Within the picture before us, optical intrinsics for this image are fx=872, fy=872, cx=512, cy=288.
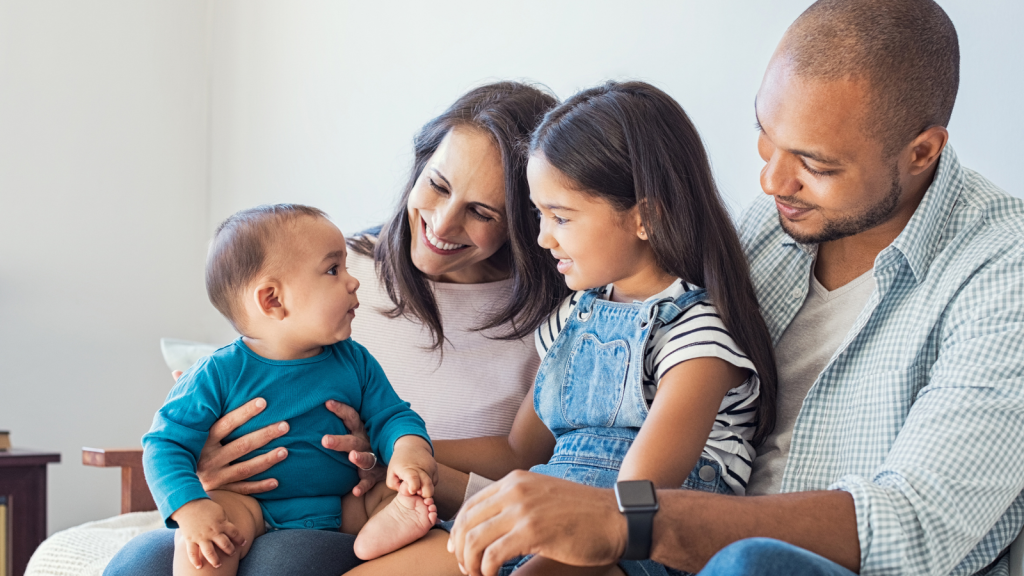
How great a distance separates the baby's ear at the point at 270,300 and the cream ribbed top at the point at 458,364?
0.57 metres

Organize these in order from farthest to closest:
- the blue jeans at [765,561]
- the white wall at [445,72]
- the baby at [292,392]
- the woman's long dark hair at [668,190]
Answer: the white wall at [445,72] → the woman's long dark hair at [668,190] → the baby at [292,392] → the blue jeans at [765,561]

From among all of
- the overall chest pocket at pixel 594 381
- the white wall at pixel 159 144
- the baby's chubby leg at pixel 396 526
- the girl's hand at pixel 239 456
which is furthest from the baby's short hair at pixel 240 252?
the white wall at pixel 159 144

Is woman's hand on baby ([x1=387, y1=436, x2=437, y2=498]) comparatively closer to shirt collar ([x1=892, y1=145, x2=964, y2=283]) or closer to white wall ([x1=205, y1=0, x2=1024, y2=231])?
shirt collar ([x1=892, y1=145, x2=964, y2=283])

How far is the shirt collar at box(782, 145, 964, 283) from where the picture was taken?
124cm

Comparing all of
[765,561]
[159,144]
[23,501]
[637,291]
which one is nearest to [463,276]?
[637,291]

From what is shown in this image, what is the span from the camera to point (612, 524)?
3.14 ft

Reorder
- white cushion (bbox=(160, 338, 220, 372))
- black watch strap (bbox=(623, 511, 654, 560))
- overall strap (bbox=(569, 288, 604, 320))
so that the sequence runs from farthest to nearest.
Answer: white cushion (bbox=(160, 338, 220, 372)), overall strap (bbox=(569, 288, 604, 320)), black watch strap (bbox=(623, 511, 654, 560))

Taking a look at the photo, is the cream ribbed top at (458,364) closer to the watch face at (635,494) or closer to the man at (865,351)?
the man at (865,351)

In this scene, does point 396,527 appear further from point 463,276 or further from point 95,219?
point 95,219

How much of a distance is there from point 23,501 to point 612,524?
2.25m

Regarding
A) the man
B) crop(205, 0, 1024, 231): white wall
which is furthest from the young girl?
crop(205, 0, 1024, 231): white wall

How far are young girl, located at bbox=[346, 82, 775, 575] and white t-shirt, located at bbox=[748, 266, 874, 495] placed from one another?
1.7 inches

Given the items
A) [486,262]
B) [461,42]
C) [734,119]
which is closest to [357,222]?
[461,42]

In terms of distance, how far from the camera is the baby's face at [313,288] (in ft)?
4.32
